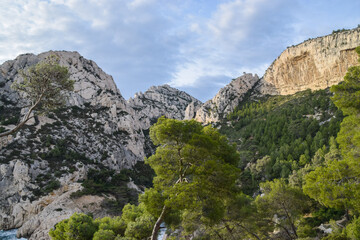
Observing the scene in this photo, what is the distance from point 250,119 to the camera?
103 metres

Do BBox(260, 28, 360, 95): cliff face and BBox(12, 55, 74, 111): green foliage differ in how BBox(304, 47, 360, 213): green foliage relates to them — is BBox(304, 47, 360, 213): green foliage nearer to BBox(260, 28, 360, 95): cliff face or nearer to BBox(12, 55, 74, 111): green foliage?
BBox(12, 55, 74, 111): green foliage

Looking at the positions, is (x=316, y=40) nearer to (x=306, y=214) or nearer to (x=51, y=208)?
(x=306, y=214)

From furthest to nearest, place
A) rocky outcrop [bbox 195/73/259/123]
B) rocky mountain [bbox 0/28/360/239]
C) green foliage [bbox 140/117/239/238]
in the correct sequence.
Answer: rocky outcrop [bbox 195/73/259/123]
rocky mountain [bbox 0/28/360/239]
green foliage [bbox 140/117/239/238]

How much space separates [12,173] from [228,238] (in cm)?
4962

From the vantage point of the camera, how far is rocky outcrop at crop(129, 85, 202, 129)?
135125 mm

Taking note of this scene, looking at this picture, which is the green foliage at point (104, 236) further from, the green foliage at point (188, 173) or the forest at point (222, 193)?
the green foliage at point (188, 173)

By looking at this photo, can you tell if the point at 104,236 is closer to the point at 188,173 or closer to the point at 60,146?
the point at 188,173

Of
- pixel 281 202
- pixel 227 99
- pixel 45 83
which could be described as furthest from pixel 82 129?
pixel 227 99

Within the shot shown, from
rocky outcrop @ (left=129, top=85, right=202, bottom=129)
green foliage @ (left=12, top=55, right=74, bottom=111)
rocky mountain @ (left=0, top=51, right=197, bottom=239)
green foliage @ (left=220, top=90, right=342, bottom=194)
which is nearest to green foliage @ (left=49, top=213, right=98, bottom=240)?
green foliage @ (left=12, top=55, right=74, bottom=111)

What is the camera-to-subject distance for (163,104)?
515ft

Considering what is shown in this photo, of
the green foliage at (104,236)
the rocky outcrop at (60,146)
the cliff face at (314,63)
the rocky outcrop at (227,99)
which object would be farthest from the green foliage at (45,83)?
the rocky outcrop at (227,99)

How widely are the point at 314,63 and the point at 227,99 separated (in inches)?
1904

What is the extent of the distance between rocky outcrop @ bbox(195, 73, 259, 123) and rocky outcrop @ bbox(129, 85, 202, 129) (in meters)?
13.7

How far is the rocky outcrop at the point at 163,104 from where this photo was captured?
13512 centimetres
